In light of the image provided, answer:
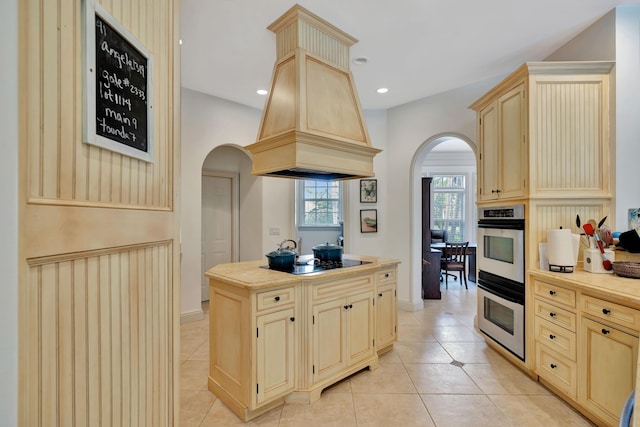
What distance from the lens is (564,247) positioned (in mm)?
2371

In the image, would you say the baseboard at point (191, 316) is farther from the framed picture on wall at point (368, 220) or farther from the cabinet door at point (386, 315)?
the framed picture on wall at point (368, 220)

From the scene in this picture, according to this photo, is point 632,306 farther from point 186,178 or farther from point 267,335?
point 186,178

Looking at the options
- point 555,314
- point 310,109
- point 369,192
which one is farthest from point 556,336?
point 369,192

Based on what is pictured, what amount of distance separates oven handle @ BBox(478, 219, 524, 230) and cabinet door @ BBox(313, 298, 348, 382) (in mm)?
1665

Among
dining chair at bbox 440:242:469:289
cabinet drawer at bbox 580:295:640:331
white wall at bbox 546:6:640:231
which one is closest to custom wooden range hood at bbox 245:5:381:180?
cabinet drawer at bbox 580:295:640:331

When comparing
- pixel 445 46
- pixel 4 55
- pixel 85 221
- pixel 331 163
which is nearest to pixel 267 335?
pixel 331 163

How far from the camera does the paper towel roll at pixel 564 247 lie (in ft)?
7.75

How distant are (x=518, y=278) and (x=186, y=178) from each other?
3883mm

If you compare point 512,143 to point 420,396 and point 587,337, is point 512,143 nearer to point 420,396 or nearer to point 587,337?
point 587,337

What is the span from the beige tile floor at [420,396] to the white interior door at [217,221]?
5.80ft

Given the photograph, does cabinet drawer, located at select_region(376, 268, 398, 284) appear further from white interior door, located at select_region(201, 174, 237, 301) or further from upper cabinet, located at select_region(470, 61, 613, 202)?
white interior door, located at select_region(201, 174, 237, 301)

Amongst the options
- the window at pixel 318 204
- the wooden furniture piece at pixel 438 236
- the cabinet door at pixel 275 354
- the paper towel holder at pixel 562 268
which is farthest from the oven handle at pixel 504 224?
the wooden furniture piece at pixel 438 236

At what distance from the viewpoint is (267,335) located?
2.08 m

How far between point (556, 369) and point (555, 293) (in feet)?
1.85
